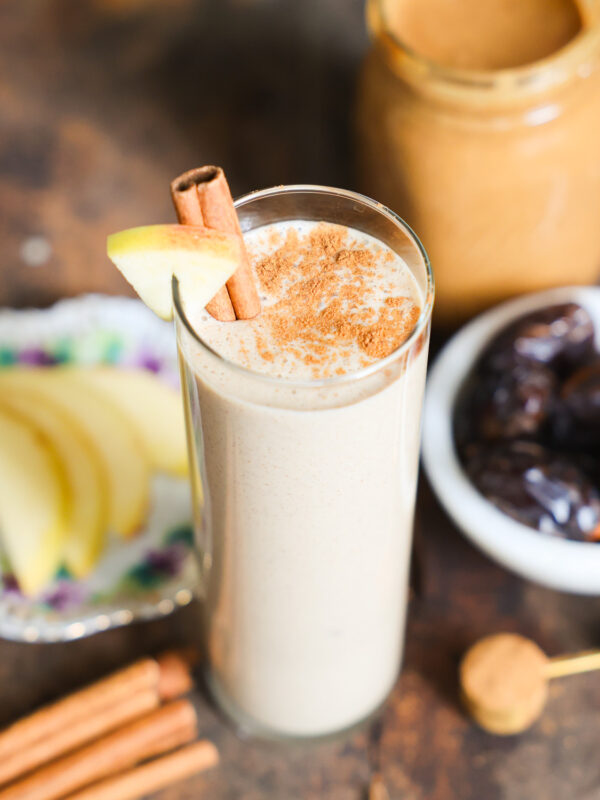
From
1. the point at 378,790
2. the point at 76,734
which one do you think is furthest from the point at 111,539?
the point at 378,790

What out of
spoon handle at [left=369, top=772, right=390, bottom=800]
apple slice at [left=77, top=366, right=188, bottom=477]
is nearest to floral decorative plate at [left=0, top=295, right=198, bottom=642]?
apple slice at [left=77, top=366, right=188, bottom=477]

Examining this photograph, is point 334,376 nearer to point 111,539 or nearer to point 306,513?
point 306,513

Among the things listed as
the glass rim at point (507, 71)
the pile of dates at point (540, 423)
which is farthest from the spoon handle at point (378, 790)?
the glass rim at point (507, 71)

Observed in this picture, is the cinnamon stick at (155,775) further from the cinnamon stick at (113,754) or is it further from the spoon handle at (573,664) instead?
the spoon handle at (573,664)

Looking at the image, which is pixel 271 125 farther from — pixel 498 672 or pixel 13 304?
pixel 498 672

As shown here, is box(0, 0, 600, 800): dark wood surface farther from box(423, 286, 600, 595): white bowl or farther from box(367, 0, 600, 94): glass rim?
box(367, 0, 600, 94): glass rim

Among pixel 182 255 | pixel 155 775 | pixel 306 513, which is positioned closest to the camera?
pixel 182 255
